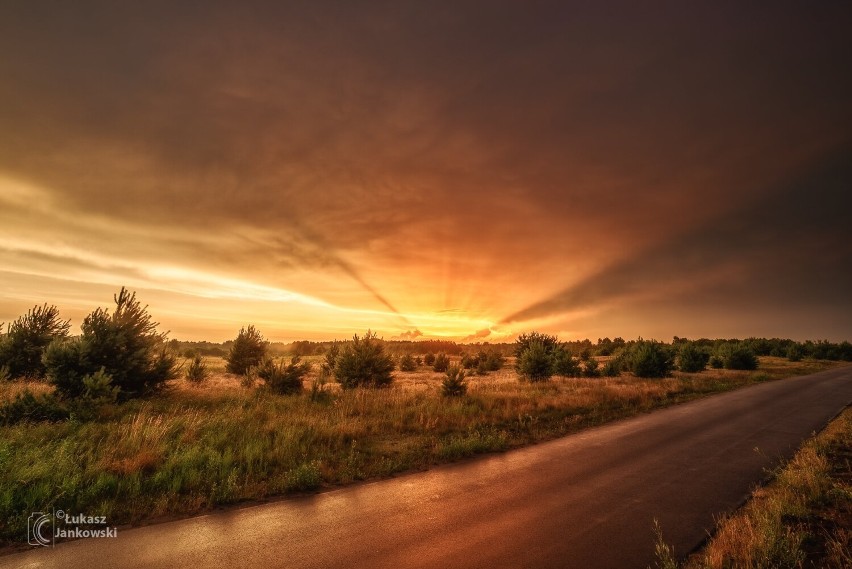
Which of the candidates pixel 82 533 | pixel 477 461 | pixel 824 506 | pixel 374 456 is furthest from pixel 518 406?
pixel 82 533

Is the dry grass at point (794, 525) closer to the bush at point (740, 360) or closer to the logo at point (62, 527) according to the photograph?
the logo at point (62, 527)

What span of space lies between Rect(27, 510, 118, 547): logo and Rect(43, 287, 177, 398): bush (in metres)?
8.70

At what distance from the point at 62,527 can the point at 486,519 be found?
706 centimetres

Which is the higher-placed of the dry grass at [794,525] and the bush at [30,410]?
the bush at [30,410]

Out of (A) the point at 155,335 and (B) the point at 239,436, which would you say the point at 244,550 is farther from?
(A) the point at 155,335

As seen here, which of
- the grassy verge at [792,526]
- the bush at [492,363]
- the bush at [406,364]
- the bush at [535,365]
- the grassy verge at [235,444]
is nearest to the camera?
the grassy verge at [792,526]

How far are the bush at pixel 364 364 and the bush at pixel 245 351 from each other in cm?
1152

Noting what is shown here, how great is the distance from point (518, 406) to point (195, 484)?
1301cm

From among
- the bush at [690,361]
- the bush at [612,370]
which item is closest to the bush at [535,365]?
the bush at [612,370]

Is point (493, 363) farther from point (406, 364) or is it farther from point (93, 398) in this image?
point (93, 398)

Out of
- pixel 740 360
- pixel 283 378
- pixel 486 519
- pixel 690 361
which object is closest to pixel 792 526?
pixel 486 519

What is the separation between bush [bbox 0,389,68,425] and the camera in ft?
35.9

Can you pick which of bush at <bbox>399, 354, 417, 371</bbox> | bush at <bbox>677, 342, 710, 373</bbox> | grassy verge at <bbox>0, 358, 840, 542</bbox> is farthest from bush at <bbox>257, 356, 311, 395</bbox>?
bush at <bbox>677, 342, 710, 373</bbox>

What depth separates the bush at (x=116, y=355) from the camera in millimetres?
14078
